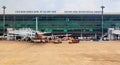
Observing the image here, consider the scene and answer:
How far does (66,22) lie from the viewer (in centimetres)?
16500

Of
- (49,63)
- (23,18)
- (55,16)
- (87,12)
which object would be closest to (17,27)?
(23,18)

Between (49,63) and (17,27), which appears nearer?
(49,63)

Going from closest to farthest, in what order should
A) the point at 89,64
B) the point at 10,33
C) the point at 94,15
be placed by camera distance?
the point at 89,64 < the point at 10,33 < the point at 94,15

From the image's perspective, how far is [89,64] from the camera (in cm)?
3959

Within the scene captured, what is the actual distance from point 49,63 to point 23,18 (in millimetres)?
125746

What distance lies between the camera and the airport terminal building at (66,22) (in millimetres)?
161750

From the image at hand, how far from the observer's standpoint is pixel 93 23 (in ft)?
533

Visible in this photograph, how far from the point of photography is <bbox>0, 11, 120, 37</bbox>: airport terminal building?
531ft

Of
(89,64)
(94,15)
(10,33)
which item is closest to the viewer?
(89,64)

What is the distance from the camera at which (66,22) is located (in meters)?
165

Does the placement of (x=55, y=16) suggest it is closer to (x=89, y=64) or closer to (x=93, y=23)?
(x=93, y=23)

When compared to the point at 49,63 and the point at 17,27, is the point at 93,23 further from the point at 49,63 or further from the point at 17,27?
the point at 49,63

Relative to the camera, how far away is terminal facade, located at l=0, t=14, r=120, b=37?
531 feet

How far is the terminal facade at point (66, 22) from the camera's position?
16188 centimetres
